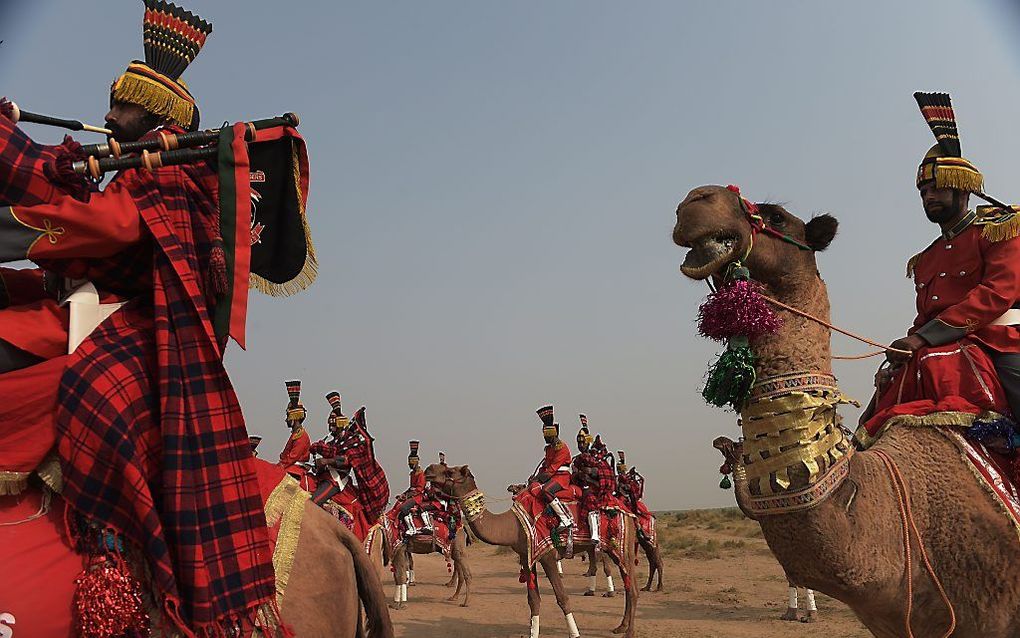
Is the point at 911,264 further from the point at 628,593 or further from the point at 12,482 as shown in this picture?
the point at 628,593

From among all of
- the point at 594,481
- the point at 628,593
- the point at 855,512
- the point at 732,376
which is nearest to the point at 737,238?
the point at 732,376

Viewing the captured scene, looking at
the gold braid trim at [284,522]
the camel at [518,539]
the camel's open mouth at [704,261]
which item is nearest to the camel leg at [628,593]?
the camel at [518,539]

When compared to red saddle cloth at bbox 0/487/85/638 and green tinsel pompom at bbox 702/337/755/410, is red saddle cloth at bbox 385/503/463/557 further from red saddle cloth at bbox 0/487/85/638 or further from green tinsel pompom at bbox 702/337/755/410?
red saddle cloth at bbox 0/487/85/638

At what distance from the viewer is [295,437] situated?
46.8ft

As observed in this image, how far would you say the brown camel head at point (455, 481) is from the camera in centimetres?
1527

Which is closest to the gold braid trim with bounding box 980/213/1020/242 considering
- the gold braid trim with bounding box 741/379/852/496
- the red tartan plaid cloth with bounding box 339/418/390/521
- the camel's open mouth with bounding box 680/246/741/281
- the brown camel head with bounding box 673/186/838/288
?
the brown camel head with bounding box 673/186/838/288

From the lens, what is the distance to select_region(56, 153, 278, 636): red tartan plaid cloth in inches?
102

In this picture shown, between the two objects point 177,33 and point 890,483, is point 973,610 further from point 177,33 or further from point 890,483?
point 177,33

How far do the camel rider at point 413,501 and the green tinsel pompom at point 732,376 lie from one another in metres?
15.7

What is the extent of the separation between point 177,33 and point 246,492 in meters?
2.11

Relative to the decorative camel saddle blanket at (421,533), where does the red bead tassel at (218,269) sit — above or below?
above

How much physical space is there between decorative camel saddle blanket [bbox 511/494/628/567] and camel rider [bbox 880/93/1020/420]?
397 inches

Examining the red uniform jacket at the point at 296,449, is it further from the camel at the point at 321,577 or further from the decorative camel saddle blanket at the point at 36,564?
the decorative camel saddle blanket at the point at 36,564

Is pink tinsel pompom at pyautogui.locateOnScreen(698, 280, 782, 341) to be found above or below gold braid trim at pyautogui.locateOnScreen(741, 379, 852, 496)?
above
